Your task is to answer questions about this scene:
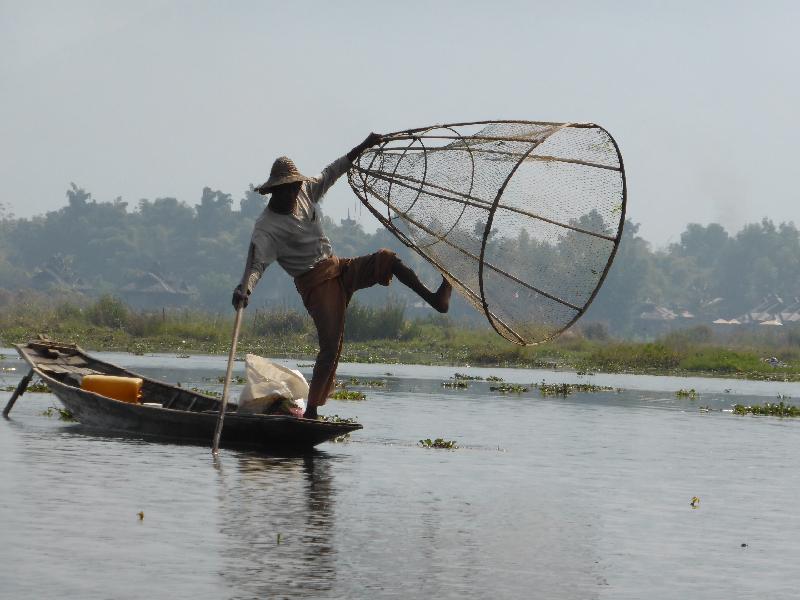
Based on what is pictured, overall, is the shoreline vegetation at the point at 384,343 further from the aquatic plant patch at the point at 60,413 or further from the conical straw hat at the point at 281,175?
the conical straw hat at the point at 281,175

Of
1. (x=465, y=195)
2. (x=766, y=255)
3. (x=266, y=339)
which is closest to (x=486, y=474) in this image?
(x=465, y=195)

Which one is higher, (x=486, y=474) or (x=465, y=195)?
(x=465, y=195)

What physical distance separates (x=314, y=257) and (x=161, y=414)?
2.48m

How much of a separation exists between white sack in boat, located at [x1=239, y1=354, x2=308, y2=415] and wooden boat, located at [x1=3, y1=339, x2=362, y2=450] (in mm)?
230

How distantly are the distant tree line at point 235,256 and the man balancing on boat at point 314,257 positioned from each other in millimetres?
76520

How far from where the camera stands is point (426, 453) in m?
15.3

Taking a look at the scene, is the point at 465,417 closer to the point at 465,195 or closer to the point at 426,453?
the point at 426,453

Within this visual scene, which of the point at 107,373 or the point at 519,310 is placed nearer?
the point at 519,310

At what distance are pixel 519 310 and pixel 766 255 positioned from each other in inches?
4221

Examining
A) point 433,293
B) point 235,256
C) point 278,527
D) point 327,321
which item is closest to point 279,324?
point 327,321

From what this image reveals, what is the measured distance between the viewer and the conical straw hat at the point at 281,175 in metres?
13.2

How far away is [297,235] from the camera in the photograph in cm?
1342

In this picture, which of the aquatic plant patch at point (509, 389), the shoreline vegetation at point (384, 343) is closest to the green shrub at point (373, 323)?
the shoreline vegetation at point (384, 343)

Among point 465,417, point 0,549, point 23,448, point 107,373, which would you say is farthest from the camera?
point 465,417
